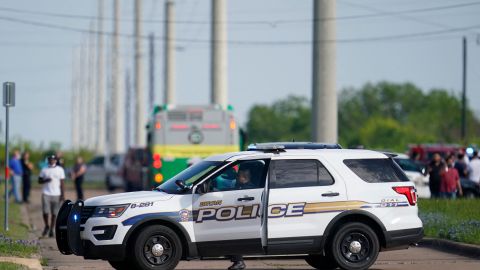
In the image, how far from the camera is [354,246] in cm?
1666

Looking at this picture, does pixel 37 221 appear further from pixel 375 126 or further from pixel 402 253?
pixel 375 126

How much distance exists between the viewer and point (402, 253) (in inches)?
808

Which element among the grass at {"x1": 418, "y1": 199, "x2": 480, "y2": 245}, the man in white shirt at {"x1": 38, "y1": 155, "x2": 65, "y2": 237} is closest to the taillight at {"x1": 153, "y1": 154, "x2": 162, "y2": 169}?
the grass at {"x1": 418, "y1": 199, "x2": 480, "y2": 245}

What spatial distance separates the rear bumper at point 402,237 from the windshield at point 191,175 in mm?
2625

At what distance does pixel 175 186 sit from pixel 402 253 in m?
5.44

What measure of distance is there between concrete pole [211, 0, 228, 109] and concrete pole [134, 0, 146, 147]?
2057cm

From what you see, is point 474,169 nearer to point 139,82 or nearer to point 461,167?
point 461,167

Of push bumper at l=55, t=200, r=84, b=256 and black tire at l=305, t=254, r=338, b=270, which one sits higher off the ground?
push bumper at l=55, t=200, r=84, b=256

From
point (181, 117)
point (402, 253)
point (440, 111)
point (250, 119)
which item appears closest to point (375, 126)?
point (440, 111)

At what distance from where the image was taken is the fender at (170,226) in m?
16.1

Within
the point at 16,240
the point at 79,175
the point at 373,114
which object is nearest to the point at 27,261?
the point at 16,240

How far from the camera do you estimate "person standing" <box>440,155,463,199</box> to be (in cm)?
3133

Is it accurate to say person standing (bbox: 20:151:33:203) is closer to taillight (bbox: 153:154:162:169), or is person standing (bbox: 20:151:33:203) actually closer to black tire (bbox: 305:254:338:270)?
taillight (bbox: 153:154:162:169)

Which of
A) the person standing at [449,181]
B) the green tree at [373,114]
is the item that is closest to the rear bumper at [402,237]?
the person standing at [449,181]
